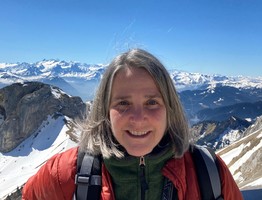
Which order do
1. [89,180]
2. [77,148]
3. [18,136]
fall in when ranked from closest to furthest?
[89,180] < [77,148] < [18,136]

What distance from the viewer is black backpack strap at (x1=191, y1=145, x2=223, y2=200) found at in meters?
4.80

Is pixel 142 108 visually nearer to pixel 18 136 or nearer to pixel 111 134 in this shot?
pixel 111 134

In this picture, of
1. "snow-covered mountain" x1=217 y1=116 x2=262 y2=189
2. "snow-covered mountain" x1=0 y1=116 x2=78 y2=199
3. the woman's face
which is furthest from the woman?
"snow-covered mountain" x1=0 y1=116 x2=78 y2=199

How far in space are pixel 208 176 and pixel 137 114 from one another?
1.42 metres

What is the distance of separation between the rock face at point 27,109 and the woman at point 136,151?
413 ft

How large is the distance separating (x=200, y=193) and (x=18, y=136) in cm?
14183

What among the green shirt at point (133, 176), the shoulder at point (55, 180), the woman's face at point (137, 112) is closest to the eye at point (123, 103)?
the woman's face at point (137, 112)

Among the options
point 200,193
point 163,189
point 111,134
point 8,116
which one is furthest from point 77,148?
point 8,116

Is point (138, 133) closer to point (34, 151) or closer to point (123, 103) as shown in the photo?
point (123, 103)

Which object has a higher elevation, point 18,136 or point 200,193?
point 200,193

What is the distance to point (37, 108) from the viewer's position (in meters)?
140

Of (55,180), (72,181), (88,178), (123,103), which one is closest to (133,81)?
(123,103)

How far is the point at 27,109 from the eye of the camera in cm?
14275

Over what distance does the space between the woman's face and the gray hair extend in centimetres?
12
